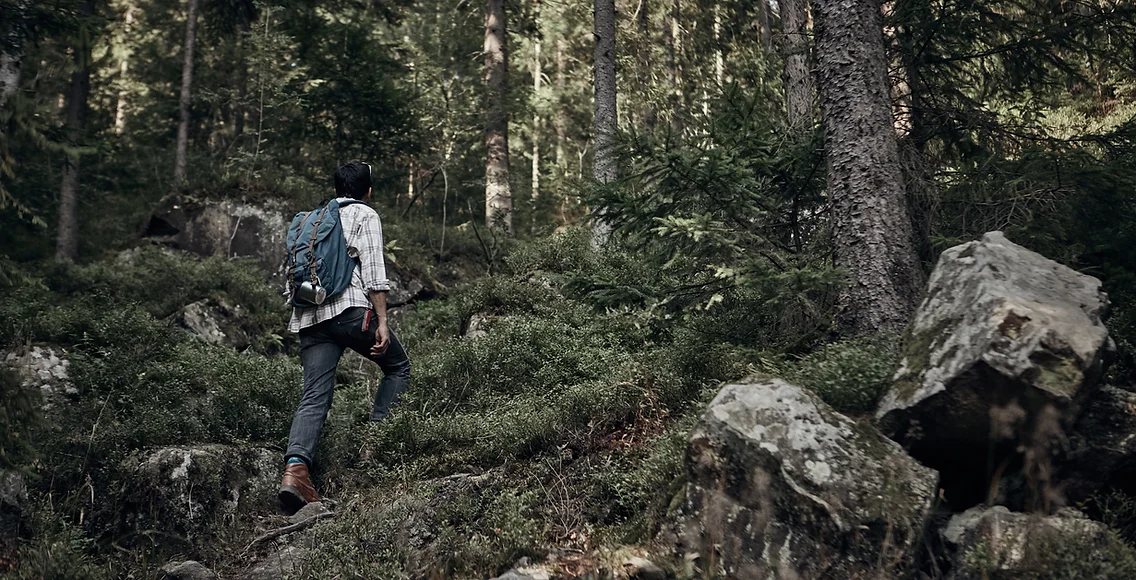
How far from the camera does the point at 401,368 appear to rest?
21.5 feet

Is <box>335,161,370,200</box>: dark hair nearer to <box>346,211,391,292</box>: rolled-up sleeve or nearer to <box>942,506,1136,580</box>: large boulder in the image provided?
<box>346,211,391,292</box>: rolled-up sleeve

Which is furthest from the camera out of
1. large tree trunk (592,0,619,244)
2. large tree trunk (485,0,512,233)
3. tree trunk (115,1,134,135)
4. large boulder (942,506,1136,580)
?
tree trunk (115,1,134,135)

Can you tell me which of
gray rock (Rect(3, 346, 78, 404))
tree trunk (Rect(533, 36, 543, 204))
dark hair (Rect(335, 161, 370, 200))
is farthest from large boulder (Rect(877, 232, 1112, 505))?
tree trunk (Rect(533, 36, 543, 204))

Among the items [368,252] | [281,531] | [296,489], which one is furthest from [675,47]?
[281,531]

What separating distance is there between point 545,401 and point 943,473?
121 inches

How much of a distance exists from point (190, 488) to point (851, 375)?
4.36 metres

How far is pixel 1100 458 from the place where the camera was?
417 centimetres

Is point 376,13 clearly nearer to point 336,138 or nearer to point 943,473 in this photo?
point 336,138

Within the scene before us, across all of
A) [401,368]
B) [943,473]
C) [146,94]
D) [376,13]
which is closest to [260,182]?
[376,13]

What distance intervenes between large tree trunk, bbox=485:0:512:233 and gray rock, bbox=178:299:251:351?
6.41 metres

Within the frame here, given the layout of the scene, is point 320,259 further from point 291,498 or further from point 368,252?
point 291,498

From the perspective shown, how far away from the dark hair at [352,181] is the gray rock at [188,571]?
2.78 m

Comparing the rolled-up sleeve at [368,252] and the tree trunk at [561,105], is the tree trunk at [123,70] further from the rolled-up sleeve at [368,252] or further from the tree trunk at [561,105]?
the rolled-up sleeve at [368,252]

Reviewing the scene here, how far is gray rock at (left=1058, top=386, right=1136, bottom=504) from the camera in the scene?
4160mm
